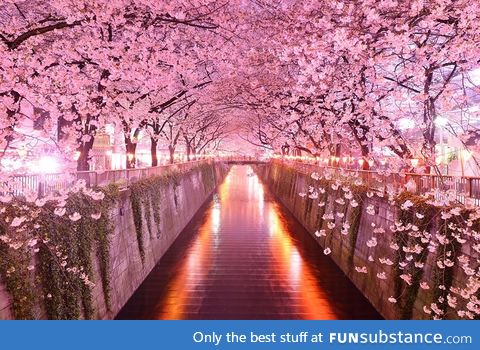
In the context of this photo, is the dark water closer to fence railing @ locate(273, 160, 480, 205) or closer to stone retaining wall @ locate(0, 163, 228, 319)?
stone retaining wall @ locate(0, 163, 228, 319)

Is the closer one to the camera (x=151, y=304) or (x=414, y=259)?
(x=414, y=259)

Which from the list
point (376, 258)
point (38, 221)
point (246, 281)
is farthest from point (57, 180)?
point (376, 258)

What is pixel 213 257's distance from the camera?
2289 centimetres

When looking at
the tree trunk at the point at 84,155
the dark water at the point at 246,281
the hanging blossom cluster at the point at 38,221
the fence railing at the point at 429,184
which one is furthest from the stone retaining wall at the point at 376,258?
the tree trunk at the point at 84,155

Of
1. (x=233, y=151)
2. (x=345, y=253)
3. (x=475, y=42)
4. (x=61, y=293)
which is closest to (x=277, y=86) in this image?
(x=345, y=253)

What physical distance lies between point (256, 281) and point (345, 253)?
13.9 ft

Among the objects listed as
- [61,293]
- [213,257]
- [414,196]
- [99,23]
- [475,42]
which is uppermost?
[99,23]

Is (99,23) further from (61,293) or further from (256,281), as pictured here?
(256,281)

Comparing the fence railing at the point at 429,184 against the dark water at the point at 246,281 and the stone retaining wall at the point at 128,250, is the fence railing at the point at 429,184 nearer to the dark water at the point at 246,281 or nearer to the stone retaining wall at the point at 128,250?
the dark water at the point at 246,281

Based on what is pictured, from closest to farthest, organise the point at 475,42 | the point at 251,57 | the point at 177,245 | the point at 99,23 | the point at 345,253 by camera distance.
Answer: the point at 475,42
the point at 99,23
the point at 251,57
the point at 345,253
the point at 177,245

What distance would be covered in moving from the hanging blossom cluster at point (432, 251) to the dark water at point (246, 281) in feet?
7.39

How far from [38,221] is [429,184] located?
9.56 meters

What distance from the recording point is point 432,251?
35.7ft

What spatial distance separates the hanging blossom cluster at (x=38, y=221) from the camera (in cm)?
806
